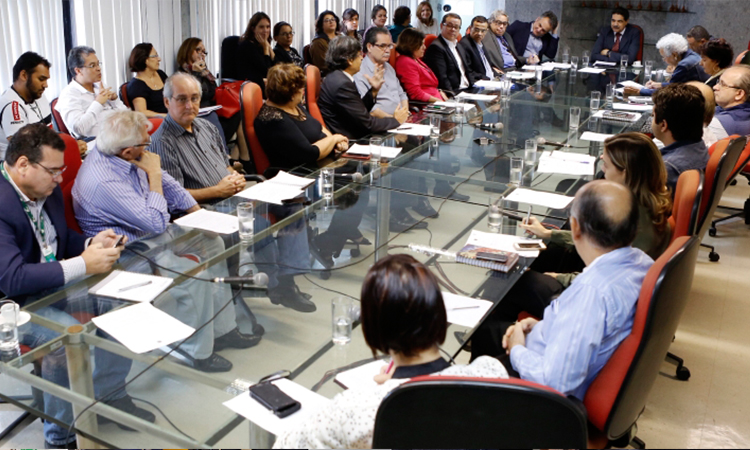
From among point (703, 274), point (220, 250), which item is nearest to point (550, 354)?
point (220, 250)

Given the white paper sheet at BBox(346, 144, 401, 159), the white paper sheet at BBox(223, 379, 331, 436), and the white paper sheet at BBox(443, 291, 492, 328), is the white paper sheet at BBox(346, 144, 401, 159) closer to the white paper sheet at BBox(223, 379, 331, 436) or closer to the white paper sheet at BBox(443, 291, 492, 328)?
the white paper sheet at BBox(443, 291, 492, 328)

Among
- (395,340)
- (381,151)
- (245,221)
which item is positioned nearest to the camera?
(395,340)

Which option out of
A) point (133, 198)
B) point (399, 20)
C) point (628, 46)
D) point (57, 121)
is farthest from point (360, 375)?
point (628, 46)

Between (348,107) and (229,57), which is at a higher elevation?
(229,57)

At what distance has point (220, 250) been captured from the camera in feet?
8.13

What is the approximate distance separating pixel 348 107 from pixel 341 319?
2772 mm

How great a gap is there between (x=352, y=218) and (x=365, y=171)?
740mm

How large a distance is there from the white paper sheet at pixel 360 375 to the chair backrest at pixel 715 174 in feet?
6.21

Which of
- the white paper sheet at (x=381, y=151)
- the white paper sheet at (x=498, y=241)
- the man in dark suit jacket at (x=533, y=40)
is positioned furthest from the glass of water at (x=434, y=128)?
the man in dark suit jacket at (x=533, y=40)

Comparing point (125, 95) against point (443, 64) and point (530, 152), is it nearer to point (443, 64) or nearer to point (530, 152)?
point (443, 64)

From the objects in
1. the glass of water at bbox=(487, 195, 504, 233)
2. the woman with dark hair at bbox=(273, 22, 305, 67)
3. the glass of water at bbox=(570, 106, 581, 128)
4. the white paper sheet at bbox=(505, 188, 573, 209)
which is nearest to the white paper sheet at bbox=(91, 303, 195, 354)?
the glass of water at bbox=(487, 195, 504, 233)

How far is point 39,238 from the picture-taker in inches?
93.5

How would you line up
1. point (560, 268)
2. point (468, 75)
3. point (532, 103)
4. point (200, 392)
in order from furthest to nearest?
point (468, 75), point (532, 103), point (560, 268), point (200, 392)

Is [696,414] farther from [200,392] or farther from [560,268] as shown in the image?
[200,392]
